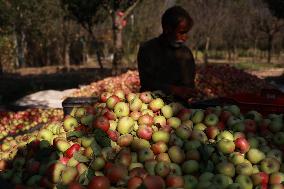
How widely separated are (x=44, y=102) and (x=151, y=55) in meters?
10.2

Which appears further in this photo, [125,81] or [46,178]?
[125,81]

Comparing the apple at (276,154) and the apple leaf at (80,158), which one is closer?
the apple leaf at (80,158)

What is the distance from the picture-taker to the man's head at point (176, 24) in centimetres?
427

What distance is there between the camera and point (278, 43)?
150ft

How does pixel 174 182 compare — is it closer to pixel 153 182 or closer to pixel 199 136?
pixel 153 182

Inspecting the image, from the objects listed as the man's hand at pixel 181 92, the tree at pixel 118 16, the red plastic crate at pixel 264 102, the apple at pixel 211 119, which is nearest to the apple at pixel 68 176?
the apple at pixel 211 119

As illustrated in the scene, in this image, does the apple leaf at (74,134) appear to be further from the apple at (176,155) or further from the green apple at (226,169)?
the green apple at (226,169)

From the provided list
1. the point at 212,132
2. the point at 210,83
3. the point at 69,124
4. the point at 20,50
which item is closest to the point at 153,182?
the point at 212,132

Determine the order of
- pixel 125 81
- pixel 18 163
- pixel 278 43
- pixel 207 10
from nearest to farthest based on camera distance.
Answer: pixel 18 163, pixel 125 81, pixel 207 10, pixel 278 43

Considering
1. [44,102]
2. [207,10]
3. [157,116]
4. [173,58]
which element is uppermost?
[207,10]

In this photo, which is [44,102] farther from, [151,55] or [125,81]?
[151,55]

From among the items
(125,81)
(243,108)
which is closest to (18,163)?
(243,108)

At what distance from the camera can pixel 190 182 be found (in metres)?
2.96

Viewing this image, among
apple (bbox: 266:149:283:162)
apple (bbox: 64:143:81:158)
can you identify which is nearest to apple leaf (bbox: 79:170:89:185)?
apple (bbox: 64:143:81:158)
